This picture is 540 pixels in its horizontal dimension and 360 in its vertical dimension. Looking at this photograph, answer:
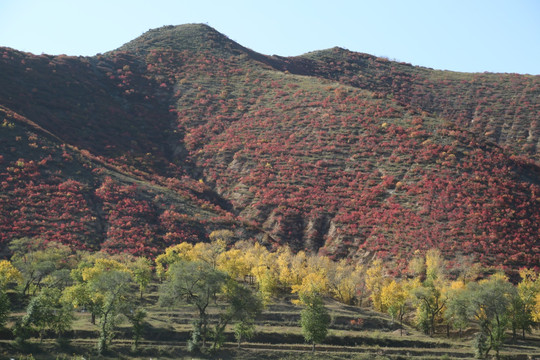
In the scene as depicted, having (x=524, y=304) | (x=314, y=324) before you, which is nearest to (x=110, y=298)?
(x=314, y=324)

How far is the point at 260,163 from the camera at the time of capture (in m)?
130

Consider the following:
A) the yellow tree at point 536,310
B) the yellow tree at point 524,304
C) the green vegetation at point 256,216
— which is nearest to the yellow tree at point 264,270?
the green vegetation at point 256,216

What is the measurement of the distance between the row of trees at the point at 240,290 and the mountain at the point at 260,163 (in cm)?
920

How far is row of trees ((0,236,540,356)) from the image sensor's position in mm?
57375

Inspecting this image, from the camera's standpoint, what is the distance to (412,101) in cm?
19362

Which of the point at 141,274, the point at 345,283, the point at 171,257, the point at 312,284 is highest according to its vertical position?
the point at 171,257

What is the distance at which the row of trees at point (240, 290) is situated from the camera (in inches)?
2259

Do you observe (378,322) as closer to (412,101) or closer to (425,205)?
(425,205)

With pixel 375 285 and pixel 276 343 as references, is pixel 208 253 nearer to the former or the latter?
pixel 276 343

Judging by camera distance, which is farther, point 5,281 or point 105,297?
point 5,281

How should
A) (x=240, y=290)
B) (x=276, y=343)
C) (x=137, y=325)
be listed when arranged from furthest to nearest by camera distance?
1. (x=276, y=343)
2. (x=240, y=290)
3. (x=137, y=325)

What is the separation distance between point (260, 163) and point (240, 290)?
71777 millimetres

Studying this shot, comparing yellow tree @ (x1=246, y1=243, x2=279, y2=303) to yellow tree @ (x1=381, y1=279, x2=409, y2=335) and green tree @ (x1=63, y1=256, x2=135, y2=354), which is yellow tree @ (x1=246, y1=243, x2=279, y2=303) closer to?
yellow tree @ (x1=381, y1=279, x2=409, y2=335)

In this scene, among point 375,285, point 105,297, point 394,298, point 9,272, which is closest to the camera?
point 105,297
